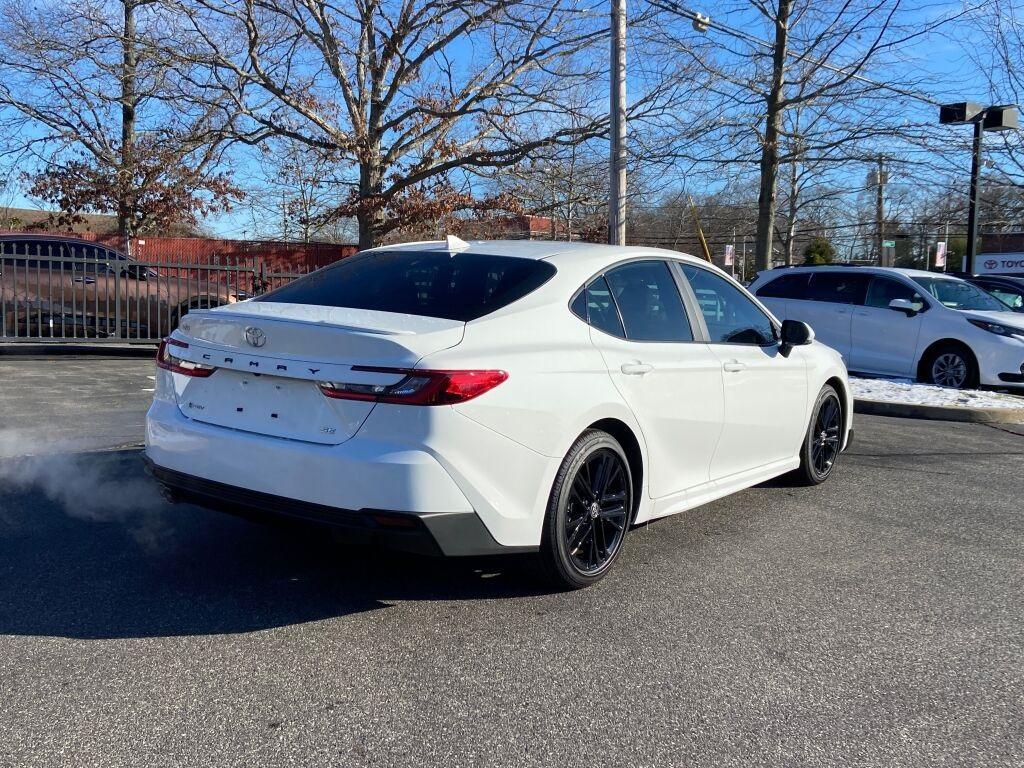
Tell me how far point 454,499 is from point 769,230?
44.7ft

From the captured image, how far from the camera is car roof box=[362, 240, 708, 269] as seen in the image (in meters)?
4.46

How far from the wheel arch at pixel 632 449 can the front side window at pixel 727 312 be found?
1.04 m

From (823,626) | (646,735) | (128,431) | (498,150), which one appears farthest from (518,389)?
(498,150)

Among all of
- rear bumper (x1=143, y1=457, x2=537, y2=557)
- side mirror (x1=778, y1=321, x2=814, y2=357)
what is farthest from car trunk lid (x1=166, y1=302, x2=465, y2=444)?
side mirror (x1=778, y1=321, x2=814, y2=357)

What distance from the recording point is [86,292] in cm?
1377

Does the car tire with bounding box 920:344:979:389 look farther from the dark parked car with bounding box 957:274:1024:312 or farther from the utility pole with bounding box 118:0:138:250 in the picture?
the utility pole with bounding box 118:0:138:250

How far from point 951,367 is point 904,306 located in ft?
3.10

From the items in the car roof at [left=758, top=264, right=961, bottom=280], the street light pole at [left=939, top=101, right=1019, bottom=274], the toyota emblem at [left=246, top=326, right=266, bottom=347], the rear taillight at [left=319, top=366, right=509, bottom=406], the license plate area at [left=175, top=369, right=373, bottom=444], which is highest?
the street light pole at [left=939, top=101, right=1019, bottom=274]

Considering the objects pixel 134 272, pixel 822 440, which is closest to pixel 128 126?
pixel 134 272

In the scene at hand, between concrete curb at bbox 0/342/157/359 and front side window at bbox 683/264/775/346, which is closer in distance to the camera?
front side window at bbox 683/264/775/346

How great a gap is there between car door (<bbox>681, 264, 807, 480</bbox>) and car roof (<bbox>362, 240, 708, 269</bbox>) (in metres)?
0.49

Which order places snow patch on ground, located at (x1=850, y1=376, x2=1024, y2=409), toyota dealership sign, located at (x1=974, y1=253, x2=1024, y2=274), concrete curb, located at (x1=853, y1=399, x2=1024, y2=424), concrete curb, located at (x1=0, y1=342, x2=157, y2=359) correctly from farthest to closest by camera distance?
1. toyota dealership sign, located at (x1=974, y1=253, x2=1024, y2=274)
2. concrete curb, located at (x1=0, y1=342, x2=157, y2=359)
3. snow patch on ground, located at (x1=850, y1=376, x2=1024, y2=409)
4. concrete curb, located at (x1=853, y1=399, x2=1024, y2=424)

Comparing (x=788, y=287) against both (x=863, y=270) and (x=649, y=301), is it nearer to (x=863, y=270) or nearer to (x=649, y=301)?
(x=863, y=270)

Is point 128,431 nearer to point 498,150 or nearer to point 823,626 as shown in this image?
point 823,626
